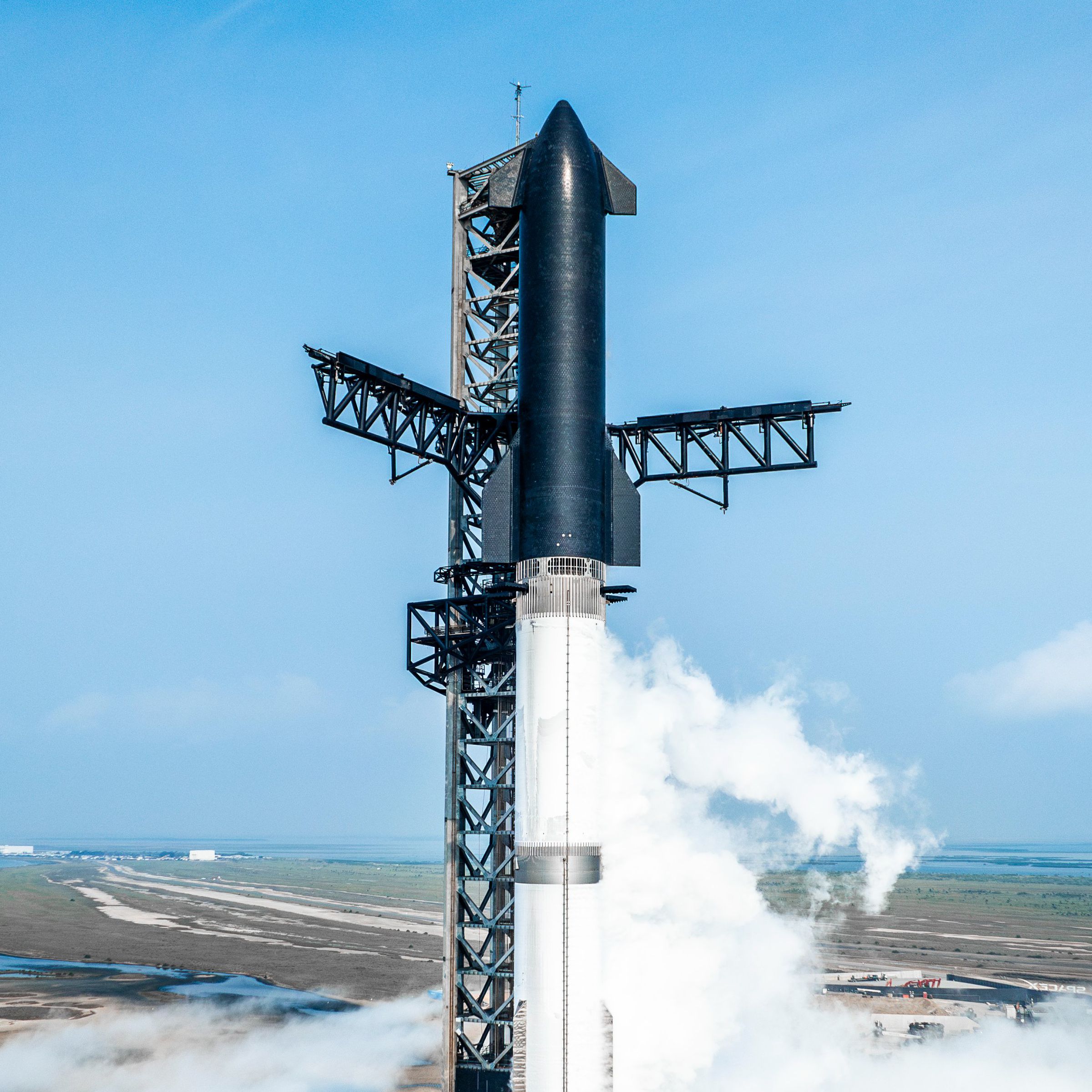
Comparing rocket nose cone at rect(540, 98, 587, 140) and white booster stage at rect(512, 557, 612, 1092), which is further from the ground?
rocket nose cone at rect(540, 98, 587, 140)

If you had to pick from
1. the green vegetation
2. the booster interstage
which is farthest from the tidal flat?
the booster interstage

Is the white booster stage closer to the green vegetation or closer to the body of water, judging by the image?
the body of water

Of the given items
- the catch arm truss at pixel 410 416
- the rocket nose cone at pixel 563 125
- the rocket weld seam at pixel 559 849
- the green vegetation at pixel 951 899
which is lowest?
the green vegetation at pixel 951 899

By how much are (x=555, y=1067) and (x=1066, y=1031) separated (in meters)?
39.7

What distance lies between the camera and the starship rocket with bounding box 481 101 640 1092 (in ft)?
87.0

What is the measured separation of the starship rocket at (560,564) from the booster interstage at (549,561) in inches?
1.5

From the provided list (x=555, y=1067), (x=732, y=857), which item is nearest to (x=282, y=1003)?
(x=732, y=857)

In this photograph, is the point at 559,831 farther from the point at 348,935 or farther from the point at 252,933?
the point at 252,933

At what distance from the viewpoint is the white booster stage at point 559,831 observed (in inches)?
1038

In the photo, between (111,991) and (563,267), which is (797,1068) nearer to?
(563,267)

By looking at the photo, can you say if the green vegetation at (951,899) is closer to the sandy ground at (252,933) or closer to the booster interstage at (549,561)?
the sandy ground at (252,933)

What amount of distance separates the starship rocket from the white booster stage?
3cm

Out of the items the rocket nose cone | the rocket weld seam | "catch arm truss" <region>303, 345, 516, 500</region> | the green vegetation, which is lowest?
the green vegetation

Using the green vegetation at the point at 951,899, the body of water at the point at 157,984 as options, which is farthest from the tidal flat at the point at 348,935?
the green vegetation at the point at 951,899
